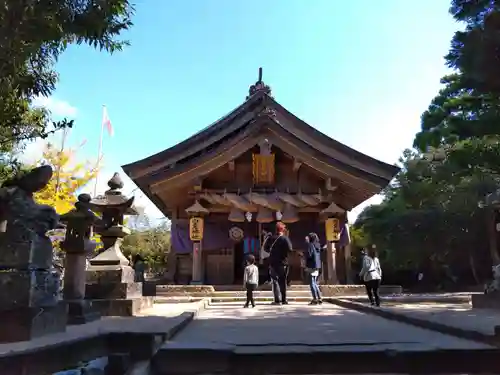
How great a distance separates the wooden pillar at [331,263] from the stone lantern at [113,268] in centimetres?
791

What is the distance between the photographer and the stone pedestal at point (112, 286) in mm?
6531

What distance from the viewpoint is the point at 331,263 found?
14188 millimetres

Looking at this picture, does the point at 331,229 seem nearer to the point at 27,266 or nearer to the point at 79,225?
the point at 79,225

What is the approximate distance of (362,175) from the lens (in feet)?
46.5

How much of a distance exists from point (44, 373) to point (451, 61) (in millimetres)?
9454

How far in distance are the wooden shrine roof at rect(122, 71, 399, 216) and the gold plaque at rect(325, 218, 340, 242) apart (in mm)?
1542

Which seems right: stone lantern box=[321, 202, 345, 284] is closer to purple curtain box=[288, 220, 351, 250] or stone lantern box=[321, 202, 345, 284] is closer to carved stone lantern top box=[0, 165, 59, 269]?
purple curtain box=[288, 220, 351, 250]

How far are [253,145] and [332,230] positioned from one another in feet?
14.0

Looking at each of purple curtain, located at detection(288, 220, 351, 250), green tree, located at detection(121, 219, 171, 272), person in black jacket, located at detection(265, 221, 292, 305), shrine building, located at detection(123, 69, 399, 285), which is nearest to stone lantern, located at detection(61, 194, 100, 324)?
person in black jacket, located at detection(265, 221, 292, 305)

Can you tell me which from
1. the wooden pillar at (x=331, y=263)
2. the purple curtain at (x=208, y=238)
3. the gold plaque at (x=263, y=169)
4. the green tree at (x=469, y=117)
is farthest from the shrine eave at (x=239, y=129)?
the wooden pillar at (x=331, y=263)

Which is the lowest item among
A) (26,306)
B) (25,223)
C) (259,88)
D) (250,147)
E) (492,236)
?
(26,306)

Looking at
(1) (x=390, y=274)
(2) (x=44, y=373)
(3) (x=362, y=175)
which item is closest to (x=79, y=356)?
(2) (x=44, y=373)

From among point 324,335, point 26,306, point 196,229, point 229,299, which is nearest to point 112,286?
point 26,306

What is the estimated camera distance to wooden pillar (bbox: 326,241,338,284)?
45.4ft
